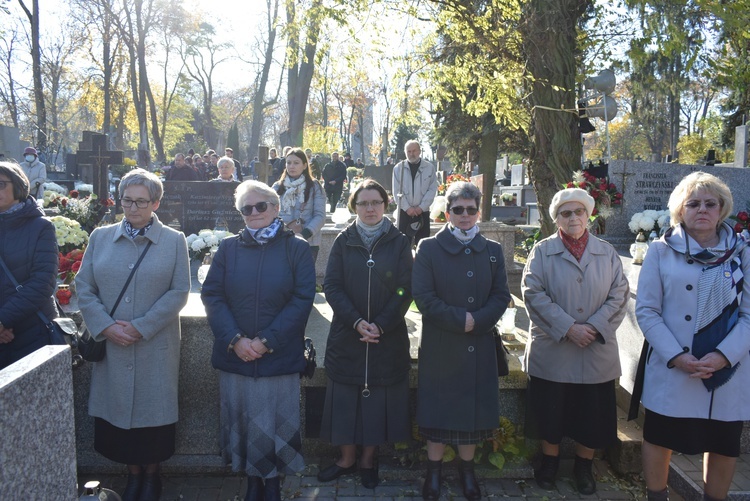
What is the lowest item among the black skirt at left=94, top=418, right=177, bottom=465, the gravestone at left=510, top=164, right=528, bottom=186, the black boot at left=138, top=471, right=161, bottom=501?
the black boot at left=138, top=471, right=161, bottom=501

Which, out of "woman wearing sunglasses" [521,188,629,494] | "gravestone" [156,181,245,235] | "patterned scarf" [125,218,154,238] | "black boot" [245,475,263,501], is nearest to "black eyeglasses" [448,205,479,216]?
"woman wearing sunglasses" [521,188,629,494]

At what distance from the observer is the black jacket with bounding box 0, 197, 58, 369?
3.29 metres

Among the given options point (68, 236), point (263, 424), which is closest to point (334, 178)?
point (68, 236)

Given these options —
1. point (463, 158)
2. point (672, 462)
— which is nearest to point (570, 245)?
point (672, 462)

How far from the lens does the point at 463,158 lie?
20188mm

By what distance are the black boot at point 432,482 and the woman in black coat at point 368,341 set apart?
0.24 m

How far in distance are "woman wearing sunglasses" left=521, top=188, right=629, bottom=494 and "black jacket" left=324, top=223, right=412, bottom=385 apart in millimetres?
810

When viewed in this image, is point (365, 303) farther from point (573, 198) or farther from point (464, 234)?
point (573, 198)

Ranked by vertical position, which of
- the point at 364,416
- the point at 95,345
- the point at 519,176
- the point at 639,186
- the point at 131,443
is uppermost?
the point at 519,176

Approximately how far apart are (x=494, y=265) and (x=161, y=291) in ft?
6.31

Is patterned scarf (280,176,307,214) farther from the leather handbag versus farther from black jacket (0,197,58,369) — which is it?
black jacket (0,197,58,369)

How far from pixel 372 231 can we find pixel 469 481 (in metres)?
1.61

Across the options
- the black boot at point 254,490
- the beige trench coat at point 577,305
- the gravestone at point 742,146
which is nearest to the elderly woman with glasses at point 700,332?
the beige trench coat at point 577,305

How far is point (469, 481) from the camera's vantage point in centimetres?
358
